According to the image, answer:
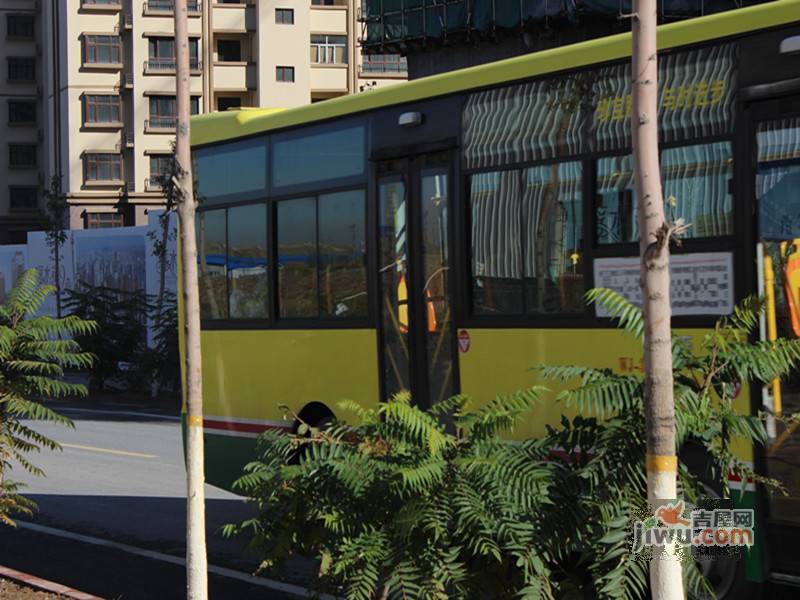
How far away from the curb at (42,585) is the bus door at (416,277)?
2.77 meters

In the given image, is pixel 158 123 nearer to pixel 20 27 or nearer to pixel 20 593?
pixel 20 27

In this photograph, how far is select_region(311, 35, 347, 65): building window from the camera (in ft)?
212

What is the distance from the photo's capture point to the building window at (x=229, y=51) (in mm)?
63562

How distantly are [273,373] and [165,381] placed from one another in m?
21.5

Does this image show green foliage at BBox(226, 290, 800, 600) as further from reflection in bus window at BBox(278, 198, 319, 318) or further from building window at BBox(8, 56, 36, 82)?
building window at BBox(8, 56, 36, 82)

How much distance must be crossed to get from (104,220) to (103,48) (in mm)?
8661

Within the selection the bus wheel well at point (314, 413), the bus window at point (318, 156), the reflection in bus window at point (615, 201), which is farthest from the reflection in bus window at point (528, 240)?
the bus wheel well at point (314, 413)

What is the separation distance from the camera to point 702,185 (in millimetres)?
7816

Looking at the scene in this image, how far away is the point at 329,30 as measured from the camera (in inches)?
2549

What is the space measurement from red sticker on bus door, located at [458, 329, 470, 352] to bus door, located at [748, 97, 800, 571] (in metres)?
2.60

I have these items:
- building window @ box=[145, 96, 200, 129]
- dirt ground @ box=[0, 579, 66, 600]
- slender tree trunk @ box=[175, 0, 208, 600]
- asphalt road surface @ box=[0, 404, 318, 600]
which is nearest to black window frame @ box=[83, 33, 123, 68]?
building window @ box=[145, 96, 200, 129]

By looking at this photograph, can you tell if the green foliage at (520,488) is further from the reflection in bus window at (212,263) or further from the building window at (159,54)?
the building window at (159,54)

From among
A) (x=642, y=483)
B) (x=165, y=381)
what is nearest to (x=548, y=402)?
(x=642, y=483)
